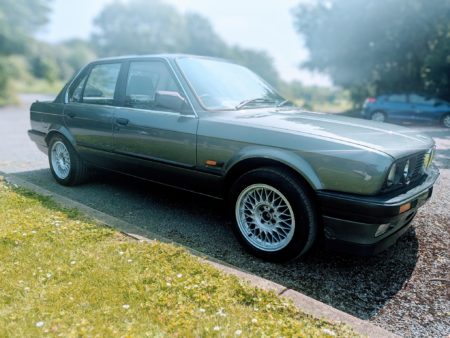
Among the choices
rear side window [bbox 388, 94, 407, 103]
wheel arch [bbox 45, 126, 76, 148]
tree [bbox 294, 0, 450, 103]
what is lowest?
wheel arch [bbox 45, 126, 76, 148]

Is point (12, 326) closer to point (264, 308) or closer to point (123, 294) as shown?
point (123, 294)

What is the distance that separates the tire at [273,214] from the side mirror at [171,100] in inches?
37.4

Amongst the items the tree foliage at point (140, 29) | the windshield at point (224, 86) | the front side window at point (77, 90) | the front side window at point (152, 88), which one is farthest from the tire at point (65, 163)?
the tree foliage at point (140, 29)

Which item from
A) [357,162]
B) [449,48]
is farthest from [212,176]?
[449,48]

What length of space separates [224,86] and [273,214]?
4.89 ft

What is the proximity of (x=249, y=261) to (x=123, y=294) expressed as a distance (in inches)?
43.9

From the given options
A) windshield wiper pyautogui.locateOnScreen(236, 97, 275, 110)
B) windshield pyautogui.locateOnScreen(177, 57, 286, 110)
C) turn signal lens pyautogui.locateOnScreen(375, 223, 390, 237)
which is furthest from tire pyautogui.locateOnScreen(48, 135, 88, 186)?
turn signal lens pyautogui.locateOnScreen(375, 223, 390, 237)

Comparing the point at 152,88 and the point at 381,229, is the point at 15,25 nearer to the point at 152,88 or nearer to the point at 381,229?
the point at 152,88

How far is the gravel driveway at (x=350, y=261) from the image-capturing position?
2.56 m

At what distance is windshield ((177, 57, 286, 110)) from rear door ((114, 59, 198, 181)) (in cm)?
19

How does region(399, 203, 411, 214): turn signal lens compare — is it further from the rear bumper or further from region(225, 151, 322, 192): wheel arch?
the rear bumper

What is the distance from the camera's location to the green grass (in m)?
2.16

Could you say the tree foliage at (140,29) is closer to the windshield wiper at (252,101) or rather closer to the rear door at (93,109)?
the rear door at (93,109)

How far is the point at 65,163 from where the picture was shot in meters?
5.17
